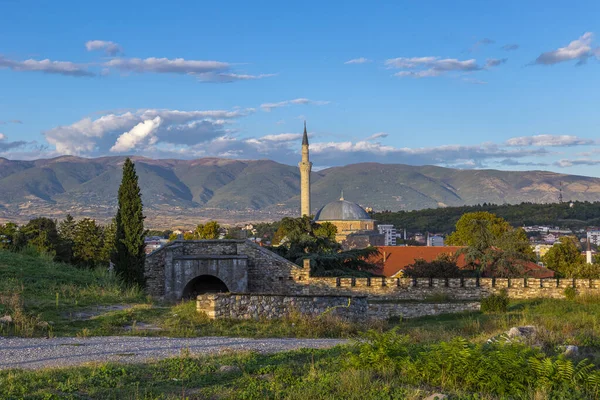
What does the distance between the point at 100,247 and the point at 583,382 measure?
45590 mm

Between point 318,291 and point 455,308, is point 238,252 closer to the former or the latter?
point 318,291

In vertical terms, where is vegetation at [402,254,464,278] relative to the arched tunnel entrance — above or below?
above

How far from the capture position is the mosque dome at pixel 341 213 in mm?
96125

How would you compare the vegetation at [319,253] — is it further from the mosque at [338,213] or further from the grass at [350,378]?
the mosque at [338,213]

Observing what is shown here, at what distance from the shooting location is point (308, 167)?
97562mm

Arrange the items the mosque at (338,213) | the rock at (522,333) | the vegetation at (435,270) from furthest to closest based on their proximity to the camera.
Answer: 1. the mosque at (338,213)
2. the vegetation at (435,270)
3. the rock at (522,333)

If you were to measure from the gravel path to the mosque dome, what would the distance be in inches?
3327

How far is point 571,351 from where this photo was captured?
941cm

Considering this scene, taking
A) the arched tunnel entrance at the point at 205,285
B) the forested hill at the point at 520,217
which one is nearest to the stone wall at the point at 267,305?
the arched tunnel entrance at the point at 205,285

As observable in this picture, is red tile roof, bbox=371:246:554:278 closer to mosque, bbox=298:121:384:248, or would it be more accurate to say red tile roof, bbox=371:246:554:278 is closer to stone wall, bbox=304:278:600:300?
stone wall, bbox=304:278:600:300

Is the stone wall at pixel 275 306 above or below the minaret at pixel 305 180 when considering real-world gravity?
below

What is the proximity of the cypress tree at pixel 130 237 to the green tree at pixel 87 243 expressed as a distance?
77.3 ft

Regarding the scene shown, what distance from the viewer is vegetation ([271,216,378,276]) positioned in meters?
27.8

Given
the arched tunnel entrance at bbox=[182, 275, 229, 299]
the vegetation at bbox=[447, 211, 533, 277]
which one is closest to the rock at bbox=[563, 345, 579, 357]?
the arched tunnel entrance at bbox=[182, 275, 229, 299]
